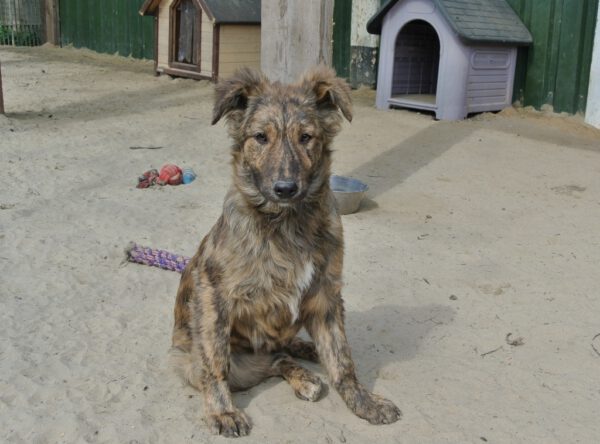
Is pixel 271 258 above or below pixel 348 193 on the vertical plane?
above

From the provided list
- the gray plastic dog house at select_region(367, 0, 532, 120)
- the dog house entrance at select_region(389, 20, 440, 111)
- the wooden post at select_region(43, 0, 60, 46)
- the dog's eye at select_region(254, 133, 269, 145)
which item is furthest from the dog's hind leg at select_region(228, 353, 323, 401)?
the wooden post at select_region(43, 0, 60, 46)

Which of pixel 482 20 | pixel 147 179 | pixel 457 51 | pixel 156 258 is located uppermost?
pixel 482 20

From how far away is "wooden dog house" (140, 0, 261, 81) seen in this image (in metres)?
11.4

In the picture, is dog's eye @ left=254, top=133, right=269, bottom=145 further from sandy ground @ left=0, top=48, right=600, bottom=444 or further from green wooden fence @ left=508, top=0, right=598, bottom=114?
green wooden fence @ left=508, top=0, right=598, bottom=114

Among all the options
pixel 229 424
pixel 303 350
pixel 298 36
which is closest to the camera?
pixel 229 424

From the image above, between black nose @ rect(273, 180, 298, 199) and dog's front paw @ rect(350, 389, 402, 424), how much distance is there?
98 centimetres

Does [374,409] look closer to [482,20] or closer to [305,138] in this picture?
[305,138]

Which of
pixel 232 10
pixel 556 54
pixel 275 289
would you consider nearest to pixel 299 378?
pixel 275 289

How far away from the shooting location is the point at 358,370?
391 centimetres

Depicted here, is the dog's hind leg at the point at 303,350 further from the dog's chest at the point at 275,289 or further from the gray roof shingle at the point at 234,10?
the gray roof shingle at the point at 234,10

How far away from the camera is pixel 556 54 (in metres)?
9.59

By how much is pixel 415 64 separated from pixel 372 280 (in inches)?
254

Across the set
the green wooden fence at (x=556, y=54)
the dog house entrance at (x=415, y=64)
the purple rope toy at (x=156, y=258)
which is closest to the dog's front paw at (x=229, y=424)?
the purple rope toy at (x=156, y=258)

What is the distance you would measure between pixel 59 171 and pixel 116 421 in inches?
174
